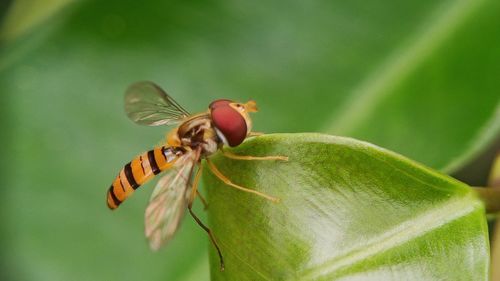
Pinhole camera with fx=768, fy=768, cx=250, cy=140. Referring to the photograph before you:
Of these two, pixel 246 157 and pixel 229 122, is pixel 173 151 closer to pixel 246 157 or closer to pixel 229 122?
pixel 229 122

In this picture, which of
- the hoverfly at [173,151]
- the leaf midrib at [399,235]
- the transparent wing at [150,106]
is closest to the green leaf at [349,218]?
the leaf midrib at [399,235]

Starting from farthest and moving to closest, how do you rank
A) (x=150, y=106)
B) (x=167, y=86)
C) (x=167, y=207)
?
(x=167, y=86) < (x=150, y=106) < (x=167, y=207)

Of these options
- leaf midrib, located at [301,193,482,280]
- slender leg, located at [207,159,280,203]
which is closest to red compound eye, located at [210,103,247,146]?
slender leg, located at [207,159,280,203]

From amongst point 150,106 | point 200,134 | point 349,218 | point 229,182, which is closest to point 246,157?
point 229,182

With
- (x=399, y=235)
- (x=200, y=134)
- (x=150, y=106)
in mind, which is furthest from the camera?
(x=150, y=106)

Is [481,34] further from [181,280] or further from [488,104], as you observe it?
[181,280]

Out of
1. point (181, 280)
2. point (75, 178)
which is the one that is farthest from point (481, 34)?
point (75, 178)

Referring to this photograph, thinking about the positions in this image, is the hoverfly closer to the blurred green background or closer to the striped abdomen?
the striped abdomen

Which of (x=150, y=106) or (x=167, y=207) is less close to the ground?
(x=150, y=106)
